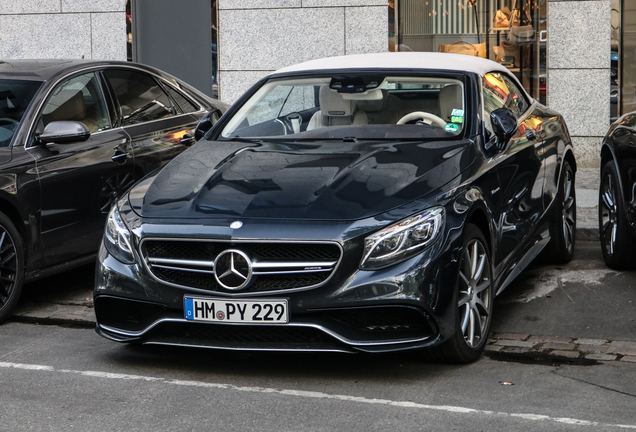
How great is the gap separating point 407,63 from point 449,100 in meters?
0.49

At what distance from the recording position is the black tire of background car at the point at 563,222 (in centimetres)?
702

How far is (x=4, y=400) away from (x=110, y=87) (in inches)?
129

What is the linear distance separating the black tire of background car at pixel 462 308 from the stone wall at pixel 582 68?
7.35 m

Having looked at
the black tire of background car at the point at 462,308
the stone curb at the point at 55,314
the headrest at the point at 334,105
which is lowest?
the stone curb at the point at 55,314

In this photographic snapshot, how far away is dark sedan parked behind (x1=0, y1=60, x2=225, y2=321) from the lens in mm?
6148

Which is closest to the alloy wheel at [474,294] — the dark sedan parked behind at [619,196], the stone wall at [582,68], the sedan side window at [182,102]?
the dark sedan parked behind at [619,196]

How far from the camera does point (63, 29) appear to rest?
1384cm

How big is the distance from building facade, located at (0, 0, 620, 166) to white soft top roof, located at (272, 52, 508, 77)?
5726mm

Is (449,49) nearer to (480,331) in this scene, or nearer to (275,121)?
(275,121)

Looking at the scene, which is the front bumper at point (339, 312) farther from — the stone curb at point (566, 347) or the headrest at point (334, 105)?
the headrest at point (334, 105)

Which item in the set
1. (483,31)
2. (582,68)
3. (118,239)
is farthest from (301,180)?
(483,31)

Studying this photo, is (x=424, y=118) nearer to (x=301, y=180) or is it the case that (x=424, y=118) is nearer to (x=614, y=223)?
(x=301, y=180)

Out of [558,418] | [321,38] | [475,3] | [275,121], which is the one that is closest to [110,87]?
[275,121]

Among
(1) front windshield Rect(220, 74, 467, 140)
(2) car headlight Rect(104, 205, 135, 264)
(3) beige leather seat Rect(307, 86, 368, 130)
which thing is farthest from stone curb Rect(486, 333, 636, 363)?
(2) car headlight Rect(104, 205, 135, 264)
